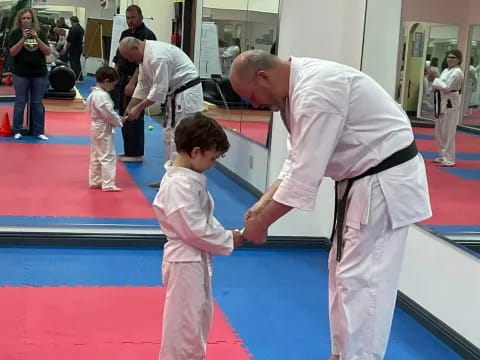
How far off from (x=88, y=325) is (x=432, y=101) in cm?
249

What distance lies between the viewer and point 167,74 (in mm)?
6516

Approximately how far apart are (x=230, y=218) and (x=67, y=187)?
1.64 meters

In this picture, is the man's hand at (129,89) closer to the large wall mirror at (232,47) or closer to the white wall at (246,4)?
the large wall mirror at (232,47)

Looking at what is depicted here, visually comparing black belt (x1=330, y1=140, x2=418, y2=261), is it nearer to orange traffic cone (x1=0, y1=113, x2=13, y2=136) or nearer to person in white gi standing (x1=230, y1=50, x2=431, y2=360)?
person in white gi standing (x1=230, y1=50, x2=431, y2=360)

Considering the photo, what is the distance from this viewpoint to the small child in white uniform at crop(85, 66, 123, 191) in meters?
Answer: 6.46

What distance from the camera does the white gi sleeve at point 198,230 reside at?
281 centimetres

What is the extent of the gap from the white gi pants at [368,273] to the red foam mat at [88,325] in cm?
92

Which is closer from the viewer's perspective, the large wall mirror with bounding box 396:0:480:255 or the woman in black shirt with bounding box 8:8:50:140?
the large wall mirror with bounding box 396:0:480:255

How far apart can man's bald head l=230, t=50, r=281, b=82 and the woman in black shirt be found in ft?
22.4

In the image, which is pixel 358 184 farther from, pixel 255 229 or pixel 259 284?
pixel 259 284

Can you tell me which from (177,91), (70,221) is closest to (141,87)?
(177,91)

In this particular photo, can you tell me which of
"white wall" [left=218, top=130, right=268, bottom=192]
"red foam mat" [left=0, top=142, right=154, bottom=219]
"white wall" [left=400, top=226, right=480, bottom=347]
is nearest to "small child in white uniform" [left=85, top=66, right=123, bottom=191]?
"red foam mat" [left=0, top=142, right=154, bottom=219]

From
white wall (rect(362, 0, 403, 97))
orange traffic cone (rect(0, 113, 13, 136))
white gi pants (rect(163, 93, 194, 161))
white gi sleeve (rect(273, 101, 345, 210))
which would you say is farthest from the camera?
orange traffic cone (rect(0, 113, 13, 136))

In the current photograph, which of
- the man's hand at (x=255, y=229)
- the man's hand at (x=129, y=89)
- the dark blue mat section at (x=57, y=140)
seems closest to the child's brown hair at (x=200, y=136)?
the man's hand at (x=255, y=229)
